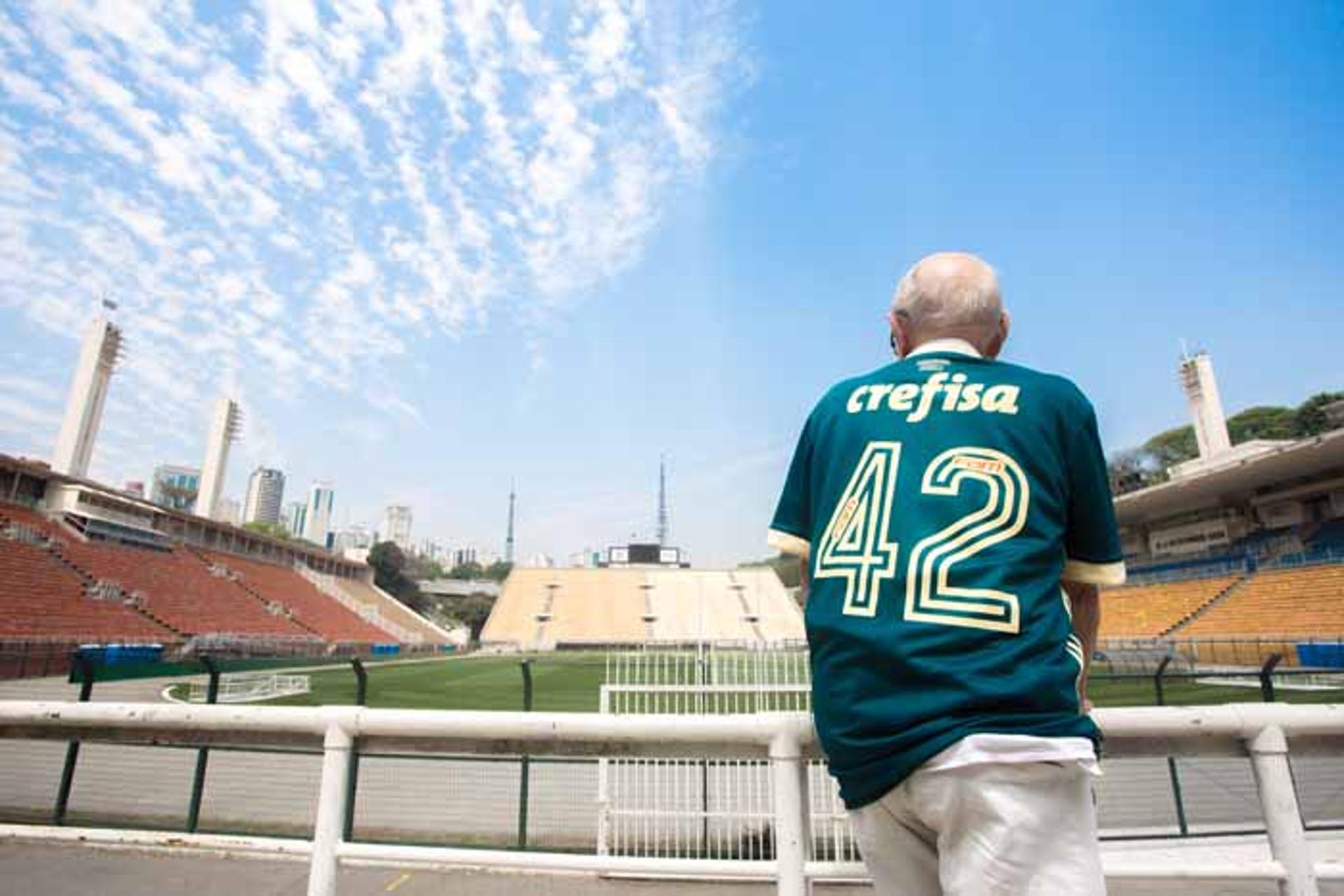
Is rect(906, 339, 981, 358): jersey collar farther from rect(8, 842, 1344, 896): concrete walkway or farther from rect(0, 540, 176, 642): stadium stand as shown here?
rect(0, 540, 176, 642): stadium stand

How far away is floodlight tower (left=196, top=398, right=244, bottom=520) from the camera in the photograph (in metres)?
49.7

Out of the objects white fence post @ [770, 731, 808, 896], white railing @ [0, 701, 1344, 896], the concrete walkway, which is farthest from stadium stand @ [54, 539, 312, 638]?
white fence post @ [770, 731, 808, 896]

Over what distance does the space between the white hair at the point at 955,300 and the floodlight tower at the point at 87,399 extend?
48461 millimetres

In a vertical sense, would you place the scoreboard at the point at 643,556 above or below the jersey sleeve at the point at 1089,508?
above

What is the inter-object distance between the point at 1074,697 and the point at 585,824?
5.50 m

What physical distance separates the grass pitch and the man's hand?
526 cm

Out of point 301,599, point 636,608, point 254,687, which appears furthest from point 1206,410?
point 301,599

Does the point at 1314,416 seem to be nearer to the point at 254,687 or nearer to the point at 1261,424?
the point at 1261,424

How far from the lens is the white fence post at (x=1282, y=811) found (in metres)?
1.35

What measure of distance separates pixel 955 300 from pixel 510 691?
2034 centimetres

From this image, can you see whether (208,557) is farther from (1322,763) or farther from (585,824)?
(1322,763)

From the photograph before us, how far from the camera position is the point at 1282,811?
4.52ft

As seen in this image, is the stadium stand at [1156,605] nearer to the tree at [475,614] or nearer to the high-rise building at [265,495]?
the tree at [475,614]

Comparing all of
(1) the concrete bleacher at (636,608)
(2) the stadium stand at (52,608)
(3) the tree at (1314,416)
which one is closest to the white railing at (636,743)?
(2) the stadium stand at (52,608)
